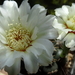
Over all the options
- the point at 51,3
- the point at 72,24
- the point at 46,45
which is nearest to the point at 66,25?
the point at 72,24

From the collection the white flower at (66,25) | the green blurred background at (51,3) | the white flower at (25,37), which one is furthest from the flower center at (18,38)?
the green blurred background at (51,3)

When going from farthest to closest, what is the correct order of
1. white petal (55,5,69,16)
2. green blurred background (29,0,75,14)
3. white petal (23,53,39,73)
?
green blurred background (29,0,75,14), white petal (55,5,69,16), white petal (23,53,39,73)

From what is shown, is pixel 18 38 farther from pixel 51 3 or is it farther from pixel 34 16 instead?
pixel 51 3

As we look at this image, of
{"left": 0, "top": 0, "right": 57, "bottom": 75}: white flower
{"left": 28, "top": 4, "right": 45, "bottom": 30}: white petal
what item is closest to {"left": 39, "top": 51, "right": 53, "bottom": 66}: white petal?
{"left": 0, "top": 0, "right": 57, "bottom": 75}: white flower

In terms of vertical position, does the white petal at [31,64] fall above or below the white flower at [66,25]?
below

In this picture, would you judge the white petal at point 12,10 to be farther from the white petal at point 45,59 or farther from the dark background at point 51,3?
the dark background at point 51,3

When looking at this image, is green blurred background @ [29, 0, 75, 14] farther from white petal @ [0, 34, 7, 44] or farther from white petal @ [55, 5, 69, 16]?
white petal @ [0, 34, 7, 44]
